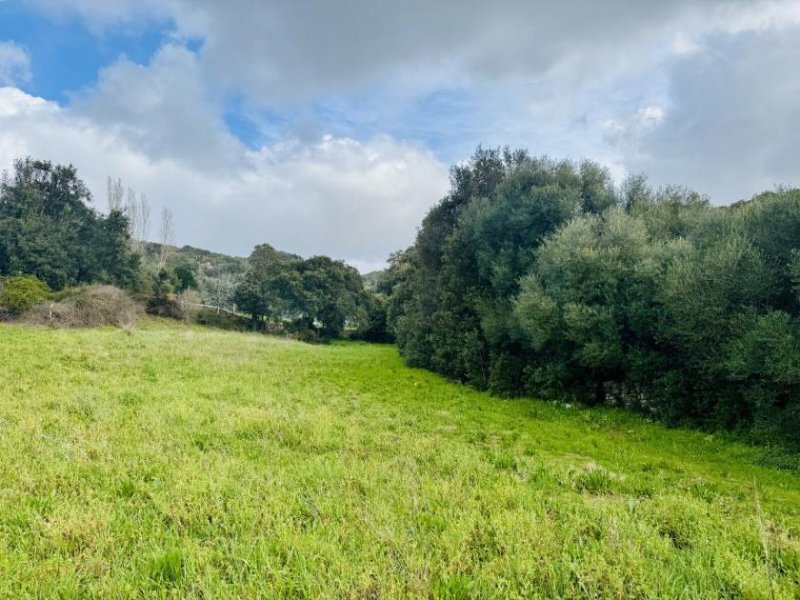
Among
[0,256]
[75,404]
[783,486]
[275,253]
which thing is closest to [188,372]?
[75,404]

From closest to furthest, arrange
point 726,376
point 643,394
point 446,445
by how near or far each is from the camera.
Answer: point 446,445
point 726,376
point 643,394

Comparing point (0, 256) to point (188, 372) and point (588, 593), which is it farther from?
point (588, 593)

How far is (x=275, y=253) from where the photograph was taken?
66750mm

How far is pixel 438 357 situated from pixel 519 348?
17.9 feet

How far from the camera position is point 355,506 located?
209 inches

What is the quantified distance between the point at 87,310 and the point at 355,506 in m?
37.4

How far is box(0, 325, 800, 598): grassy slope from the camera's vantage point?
12.6ft

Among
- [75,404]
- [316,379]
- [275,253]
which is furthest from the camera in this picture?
[275,253]

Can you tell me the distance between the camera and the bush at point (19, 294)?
32281 mm

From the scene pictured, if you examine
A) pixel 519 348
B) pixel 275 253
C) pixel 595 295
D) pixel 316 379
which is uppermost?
pixel 275 253

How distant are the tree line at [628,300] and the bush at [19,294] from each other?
30.8 metres

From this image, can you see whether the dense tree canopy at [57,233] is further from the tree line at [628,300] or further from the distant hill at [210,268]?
the tree line at [628,300]

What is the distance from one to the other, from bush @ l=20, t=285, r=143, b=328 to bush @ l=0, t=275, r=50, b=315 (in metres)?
1.00

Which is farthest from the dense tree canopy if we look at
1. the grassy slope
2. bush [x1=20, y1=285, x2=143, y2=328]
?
the grassy slope
